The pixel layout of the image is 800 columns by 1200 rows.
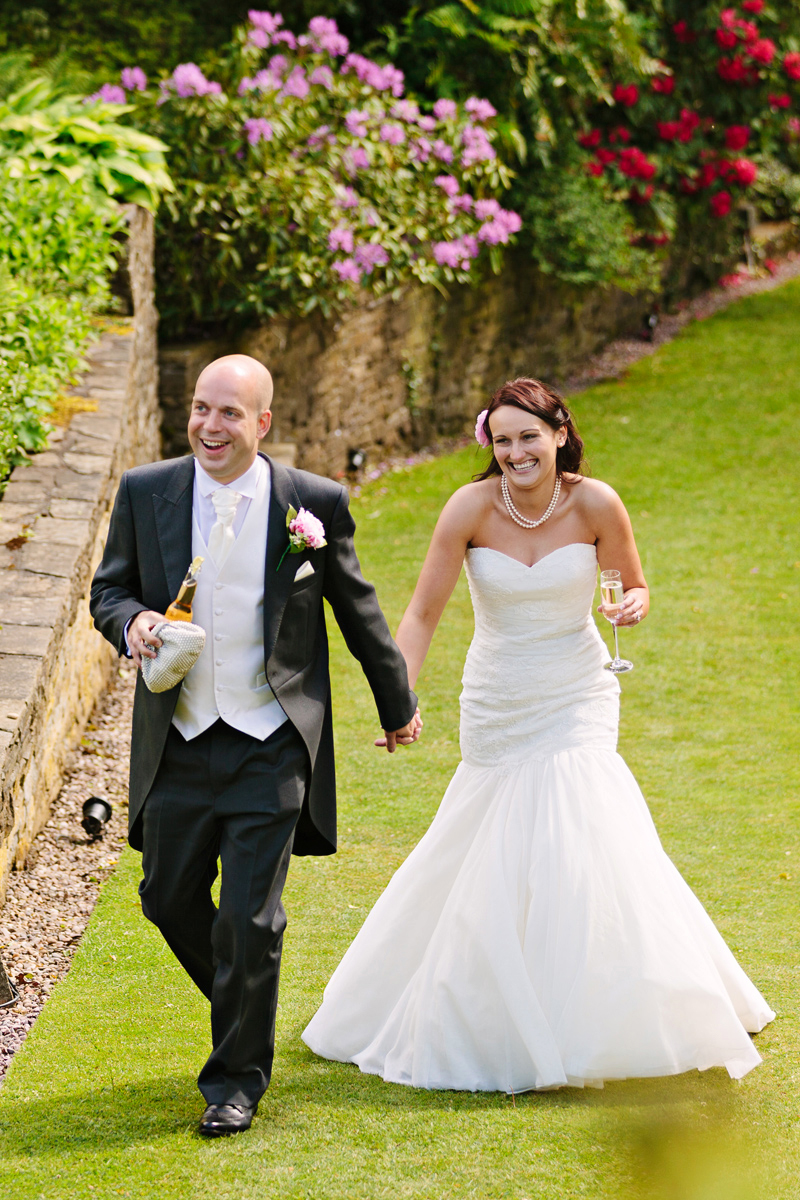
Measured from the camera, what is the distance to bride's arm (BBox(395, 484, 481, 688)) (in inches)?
153

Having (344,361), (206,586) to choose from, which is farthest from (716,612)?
(206,586)

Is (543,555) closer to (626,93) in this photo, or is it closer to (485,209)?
(485,209)

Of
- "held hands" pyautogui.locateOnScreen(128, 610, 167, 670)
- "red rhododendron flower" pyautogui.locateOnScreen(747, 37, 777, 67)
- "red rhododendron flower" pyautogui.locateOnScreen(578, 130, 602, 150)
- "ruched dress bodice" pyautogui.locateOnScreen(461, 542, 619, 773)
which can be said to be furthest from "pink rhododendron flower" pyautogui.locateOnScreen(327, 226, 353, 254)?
"red rhododendron flower" pyautogui.locateOnScreen(747, 37, 777, 67)

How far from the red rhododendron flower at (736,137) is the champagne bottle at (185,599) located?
13209mm

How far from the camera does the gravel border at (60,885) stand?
420cm

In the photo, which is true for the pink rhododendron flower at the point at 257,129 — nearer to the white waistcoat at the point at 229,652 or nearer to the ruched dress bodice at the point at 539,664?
the ruched dress bodice at the point at 539,664

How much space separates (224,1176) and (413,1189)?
17.5 inches

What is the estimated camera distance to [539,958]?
361cm

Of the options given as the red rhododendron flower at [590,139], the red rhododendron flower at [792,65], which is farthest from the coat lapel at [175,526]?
the red rhododendron flower at [792,65]

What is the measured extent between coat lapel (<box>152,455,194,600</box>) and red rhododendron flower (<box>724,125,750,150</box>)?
513 inches

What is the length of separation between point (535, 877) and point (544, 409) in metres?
1.28

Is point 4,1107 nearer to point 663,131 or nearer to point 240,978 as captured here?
point 240,978

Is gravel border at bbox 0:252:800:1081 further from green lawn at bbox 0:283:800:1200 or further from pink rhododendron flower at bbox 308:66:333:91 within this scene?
pink rhododendron flower at bbox 308:66:333:91

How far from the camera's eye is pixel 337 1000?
382cm
